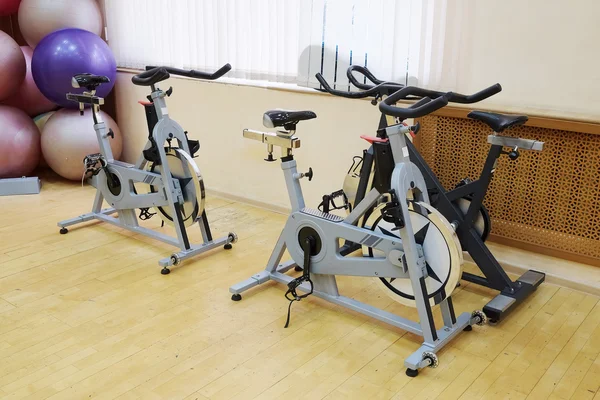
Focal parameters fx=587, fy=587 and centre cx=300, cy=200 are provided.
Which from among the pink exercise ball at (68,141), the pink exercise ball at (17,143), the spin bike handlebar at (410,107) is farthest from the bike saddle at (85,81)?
the spin bike handlebar at (410,107)

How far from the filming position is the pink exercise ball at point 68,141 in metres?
4.79

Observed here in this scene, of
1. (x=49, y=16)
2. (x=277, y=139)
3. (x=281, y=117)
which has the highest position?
(x=49, y=16)

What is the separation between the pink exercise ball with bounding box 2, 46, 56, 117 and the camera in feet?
16.6

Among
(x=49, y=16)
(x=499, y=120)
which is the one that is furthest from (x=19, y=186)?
(x=499, y=120)

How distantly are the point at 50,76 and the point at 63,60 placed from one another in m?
0.18

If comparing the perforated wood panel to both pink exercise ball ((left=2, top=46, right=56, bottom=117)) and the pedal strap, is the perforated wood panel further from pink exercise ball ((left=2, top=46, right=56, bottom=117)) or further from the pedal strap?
pink exercise ball ((left=2, top=46, right=56, bottom=117))

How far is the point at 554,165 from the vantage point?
3217mm

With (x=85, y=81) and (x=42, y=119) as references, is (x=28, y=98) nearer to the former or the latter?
(x=42, y=119)

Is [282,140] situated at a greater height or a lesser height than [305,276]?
greater

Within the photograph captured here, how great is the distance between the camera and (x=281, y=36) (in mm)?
4176

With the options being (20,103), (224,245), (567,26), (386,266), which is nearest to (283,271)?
(224,245)

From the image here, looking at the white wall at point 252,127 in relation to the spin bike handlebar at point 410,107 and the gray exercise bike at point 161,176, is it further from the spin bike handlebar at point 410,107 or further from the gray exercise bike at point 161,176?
the spin bike handlebar at point 410,107

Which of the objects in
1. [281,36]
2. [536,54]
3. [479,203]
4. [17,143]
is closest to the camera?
[479,203]

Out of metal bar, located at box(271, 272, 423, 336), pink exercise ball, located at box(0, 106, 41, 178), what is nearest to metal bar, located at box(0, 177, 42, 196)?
pink exercise ball, located at box(0, 106, 41, 178)
